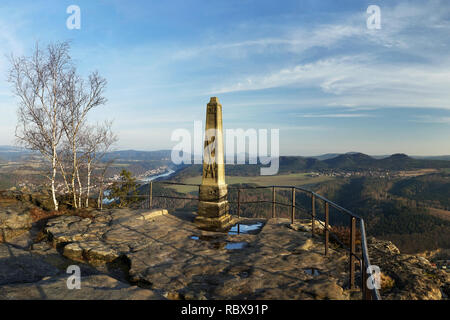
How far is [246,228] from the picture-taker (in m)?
8.41

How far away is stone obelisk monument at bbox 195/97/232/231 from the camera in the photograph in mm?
8305

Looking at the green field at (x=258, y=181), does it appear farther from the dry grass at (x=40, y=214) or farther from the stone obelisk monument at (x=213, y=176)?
the stone obelisk monument at (x=213, y=176)

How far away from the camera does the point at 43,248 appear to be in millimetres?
6145

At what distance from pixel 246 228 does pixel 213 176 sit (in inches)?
81.2

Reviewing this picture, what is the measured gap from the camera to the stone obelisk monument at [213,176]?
27.2ft

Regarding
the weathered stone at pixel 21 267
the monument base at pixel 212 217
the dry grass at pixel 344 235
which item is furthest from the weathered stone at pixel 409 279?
the weathered stone at pixel 21 267

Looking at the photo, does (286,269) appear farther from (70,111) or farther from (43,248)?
(70,111)

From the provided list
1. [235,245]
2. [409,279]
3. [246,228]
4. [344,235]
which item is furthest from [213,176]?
[409,279]

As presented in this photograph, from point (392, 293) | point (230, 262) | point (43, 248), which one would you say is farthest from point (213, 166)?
point (392, 293)

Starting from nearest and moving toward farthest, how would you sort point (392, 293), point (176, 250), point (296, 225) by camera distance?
point (392, 293), point (176, 250), point (296, 225)

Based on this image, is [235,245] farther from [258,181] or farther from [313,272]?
[258,181]

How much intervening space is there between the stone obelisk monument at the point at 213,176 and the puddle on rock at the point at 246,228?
0.35m

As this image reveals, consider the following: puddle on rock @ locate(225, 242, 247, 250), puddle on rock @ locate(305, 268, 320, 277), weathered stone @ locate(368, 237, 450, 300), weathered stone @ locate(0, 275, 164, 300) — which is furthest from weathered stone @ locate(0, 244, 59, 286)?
weathered stone @ locate(368, 237, 450, 300)
